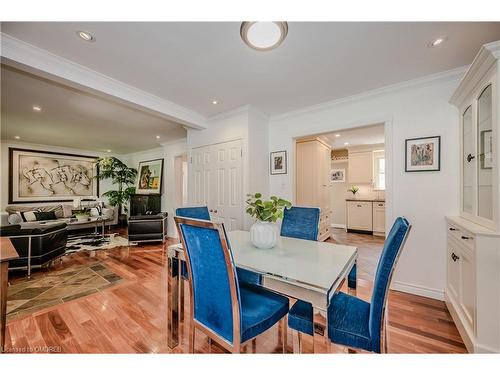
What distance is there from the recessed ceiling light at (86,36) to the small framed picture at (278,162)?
8.42 feet

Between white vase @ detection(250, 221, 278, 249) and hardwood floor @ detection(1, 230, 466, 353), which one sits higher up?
white vase @ detection(250, 221, 278, 249)

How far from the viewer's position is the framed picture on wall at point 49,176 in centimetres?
514

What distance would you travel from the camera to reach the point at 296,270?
3.72ft

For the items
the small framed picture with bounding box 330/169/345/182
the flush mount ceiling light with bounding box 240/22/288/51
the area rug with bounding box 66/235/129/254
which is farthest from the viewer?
the small framed picture with bounding box 330/169/345/182

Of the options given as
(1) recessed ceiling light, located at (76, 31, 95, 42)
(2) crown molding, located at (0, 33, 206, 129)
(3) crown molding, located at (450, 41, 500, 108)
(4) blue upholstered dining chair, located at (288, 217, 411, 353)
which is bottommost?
(4) blue upholstered dining chair, located at (288, 217, 411, 353)

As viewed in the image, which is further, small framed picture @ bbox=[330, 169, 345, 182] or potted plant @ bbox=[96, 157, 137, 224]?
small framed picture @ bbox=[330, 169, 345, 182]

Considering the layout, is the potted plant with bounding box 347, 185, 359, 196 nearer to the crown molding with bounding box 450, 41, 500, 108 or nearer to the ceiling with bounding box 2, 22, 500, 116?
the ceiling with bounding box 2, 22, 500, 116

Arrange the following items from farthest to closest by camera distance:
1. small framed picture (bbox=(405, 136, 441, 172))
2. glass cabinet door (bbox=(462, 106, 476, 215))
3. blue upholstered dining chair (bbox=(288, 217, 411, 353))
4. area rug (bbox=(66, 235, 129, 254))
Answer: area rug (bbox=(66, 235, 129, 254)), small framed picture (bbox=(405, 136, 441, 172)), glass cabinet door (bbox=(462, 106, 476, 215)), blue upholstered dining chair (bbox=(288, 217, 411, 353))

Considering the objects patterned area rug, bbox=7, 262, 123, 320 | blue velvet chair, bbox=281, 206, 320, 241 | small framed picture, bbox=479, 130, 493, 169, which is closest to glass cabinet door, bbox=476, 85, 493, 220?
small framed picture, bbox=479, 130, 493, 169

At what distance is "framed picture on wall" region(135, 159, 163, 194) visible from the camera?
5.80 m

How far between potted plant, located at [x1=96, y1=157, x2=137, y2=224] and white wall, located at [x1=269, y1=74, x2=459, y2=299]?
6.03 meters

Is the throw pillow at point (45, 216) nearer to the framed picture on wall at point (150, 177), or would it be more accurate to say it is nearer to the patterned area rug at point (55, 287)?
the framed picture on wall at point (150, 177)

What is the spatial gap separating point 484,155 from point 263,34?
1.99m
